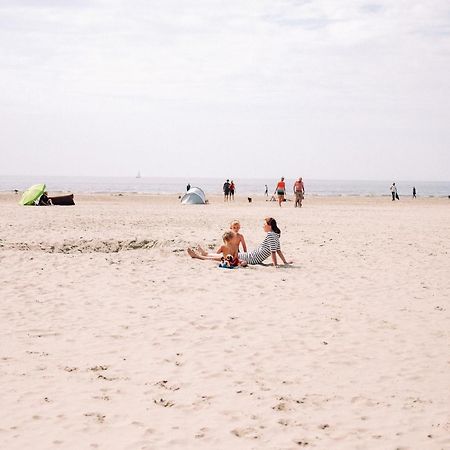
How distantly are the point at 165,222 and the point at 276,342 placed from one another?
56.9 feet

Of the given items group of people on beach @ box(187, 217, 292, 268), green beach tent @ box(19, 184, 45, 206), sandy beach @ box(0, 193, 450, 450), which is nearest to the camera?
sandy beach @ box(0, 193, 450, 450)

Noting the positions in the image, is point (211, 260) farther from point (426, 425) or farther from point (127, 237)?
point (426, 425)

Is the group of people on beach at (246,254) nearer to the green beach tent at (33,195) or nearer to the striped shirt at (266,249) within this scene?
the striped shirt at (266,249)

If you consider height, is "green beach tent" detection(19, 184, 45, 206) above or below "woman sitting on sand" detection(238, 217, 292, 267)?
above

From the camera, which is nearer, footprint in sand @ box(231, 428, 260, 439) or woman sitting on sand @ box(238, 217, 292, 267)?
footprint in sand @ box(231, 428, 260, 439)

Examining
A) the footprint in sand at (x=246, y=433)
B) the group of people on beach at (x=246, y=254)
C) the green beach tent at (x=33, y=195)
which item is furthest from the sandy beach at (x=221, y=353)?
the green beach tent at (x=33, y=195)

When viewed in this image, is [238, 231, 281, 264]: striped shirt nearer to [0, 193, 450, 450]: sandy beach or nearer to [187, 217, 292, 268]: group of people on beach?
[187, 217, 292, 268]: group of people on beach

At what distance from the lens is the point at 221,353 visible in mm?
7133

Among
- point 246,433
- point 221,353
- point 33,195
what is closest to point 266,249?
point 221,353

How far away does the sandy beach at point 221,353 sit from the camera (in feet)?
16.6

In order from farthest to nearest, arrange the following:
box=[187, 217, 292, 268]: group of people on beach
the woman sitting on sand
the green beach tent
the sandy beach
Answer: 1. the green beach tent
2. the woman sitting on sand
3. box=[187, 217, 292, 268]: group of people on beach
4. the sandy beach

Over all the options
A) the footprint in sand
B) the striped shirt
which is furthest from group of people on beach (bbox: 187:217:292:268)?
the footprint in sand

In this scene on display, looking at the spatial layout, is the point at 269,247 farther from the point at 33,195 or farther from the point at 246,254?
the point at 33,195

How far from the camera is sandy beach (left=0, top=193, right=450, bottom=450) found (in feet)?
16.6
